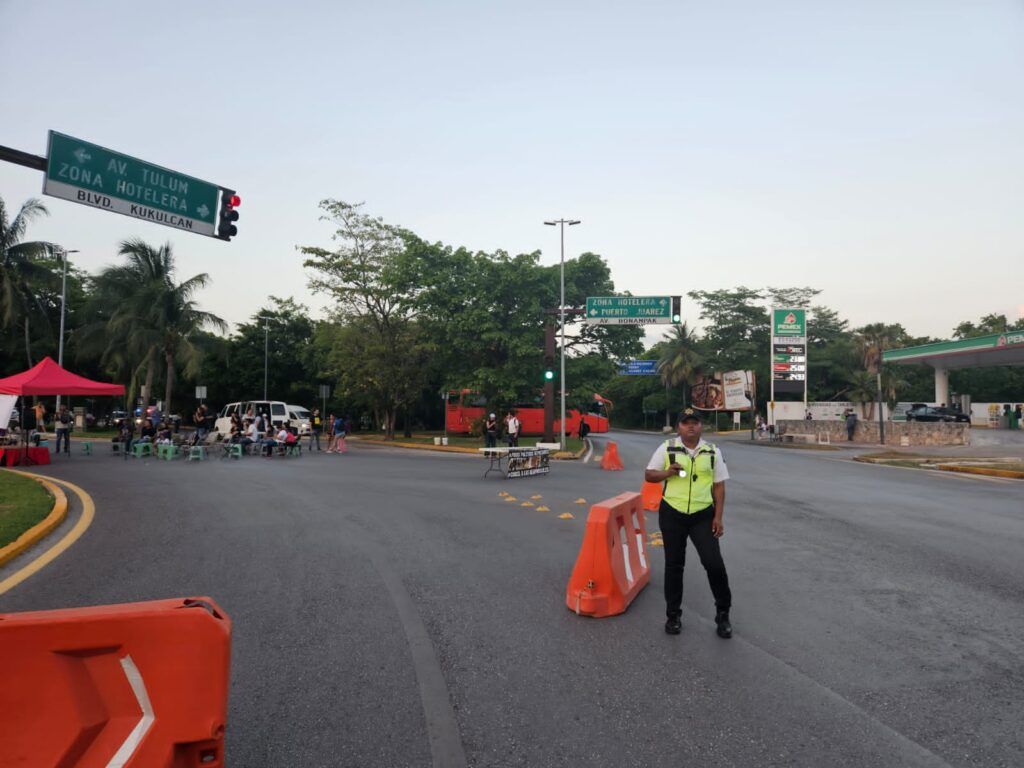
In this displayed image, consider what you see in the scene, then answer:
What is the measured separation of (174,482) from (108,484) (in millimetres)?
1252

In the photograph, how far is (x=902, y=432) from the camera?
35.6m

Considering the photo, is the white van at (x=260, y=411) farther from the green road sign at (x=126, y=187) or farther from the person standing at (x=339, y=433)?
the green road sign at (x=126, y=187)

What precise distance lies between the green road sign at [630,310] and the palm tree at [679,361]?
3828 cm

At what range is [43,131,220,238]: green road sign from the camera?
10328 mm

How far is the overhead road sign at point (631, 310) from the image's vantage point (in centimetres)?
2753

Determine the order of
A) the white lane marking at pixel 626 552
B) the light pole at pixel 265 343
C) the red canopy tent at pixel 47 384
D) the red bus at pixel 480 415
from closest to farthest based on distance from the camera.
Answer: the white lane marking at pixel 626 552 → the red canopy tent at pixel 47 384 → the red bus at pixel 480 415 → the light pole at pixel 265 343

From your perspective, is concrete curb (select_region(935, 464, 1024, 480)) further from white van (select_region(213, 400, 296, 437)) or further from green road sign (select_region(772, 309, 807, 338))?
green road sign (select_region(772, 309, 807, 338))

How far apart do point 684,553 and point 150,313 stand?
3969 cm

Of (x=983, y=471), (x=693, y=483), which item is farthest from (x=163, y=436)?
(x=983, y=471)

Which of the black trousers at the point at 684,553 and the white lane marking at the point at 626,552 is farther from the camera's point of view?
the white lane marking at the point at 626,552

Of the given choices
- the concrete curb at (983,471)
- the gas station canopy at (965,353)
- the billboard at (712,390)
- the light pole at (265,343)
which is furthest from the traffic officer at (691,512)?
the billboard at (712,390)

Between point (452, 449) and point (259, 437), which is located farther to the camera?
point (452, 449)

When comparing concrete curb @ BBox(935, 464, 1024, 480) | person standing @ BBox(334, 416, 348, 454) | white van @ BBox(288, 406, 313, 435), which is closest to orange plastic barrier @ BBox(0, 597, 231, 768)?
concrete curb @ BBox(935, 464, 1024, 480)

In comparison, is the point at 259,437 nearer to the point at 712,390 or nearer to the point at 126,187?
the point at 126,187
